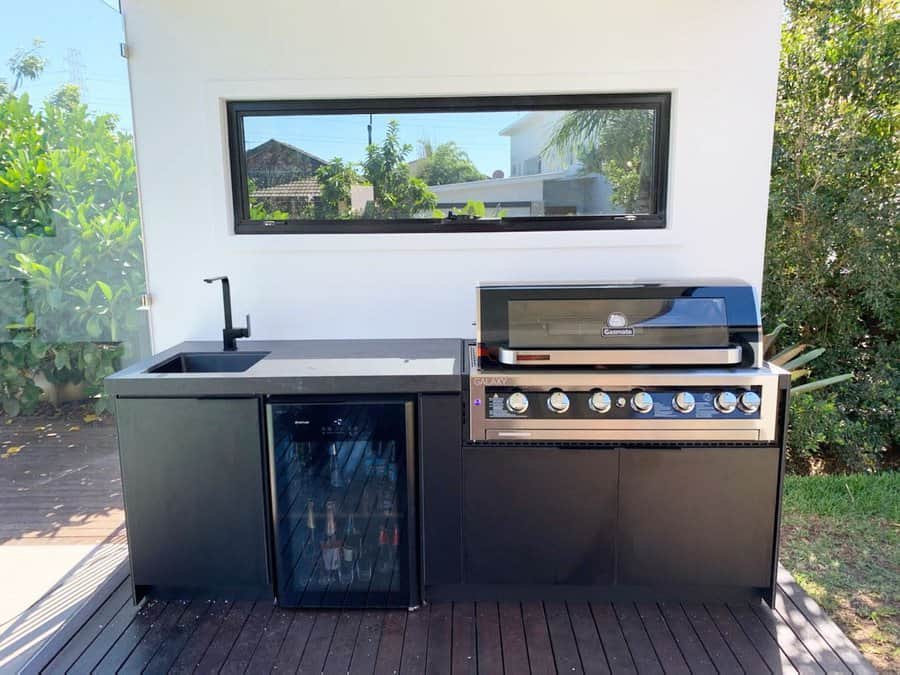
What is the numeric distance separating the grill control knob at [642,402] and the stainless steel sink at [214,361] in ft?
4.62

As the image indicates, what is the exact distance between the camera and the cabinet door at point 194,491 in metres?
2.02

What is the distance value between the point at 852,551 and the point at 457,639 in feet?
6.62

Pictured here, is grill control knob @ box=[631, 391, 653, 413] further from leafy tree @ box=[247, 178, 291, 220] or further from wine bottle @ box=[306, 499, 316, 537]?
leafy tree @ box=[247, 178, 291, 220]

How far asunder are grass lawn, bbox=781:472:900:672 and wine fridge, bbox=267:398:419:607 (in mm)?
1655

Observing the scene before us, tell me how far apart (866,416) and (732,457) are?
2.48 meters

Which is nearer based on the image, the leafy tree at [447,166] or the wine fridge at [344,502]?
the wine fridge at [344,502]

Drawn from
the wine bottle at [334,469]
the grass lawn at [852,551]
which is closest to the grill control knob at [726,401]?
the grass lawn at [852,551]

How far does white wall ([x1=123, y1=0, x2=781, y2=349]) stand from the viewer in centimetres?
242

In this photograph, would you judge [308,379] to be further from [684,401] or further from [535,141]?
[535,141]

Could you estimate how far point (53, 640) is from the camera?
1967 millimetres

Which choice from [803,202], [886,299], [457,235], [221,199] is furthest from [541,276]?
[886,299]

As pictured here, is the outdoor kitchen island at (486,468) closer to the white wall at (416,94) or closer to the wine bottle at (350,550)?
the wine bottle at (350,550)

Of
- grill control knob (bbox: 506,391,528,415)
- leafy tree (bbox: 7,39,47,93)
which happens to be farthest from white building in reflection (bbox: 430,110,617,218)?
leafy tree (bbox: 7,39,47,93)

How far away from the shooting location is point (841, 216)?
3.53 meters
